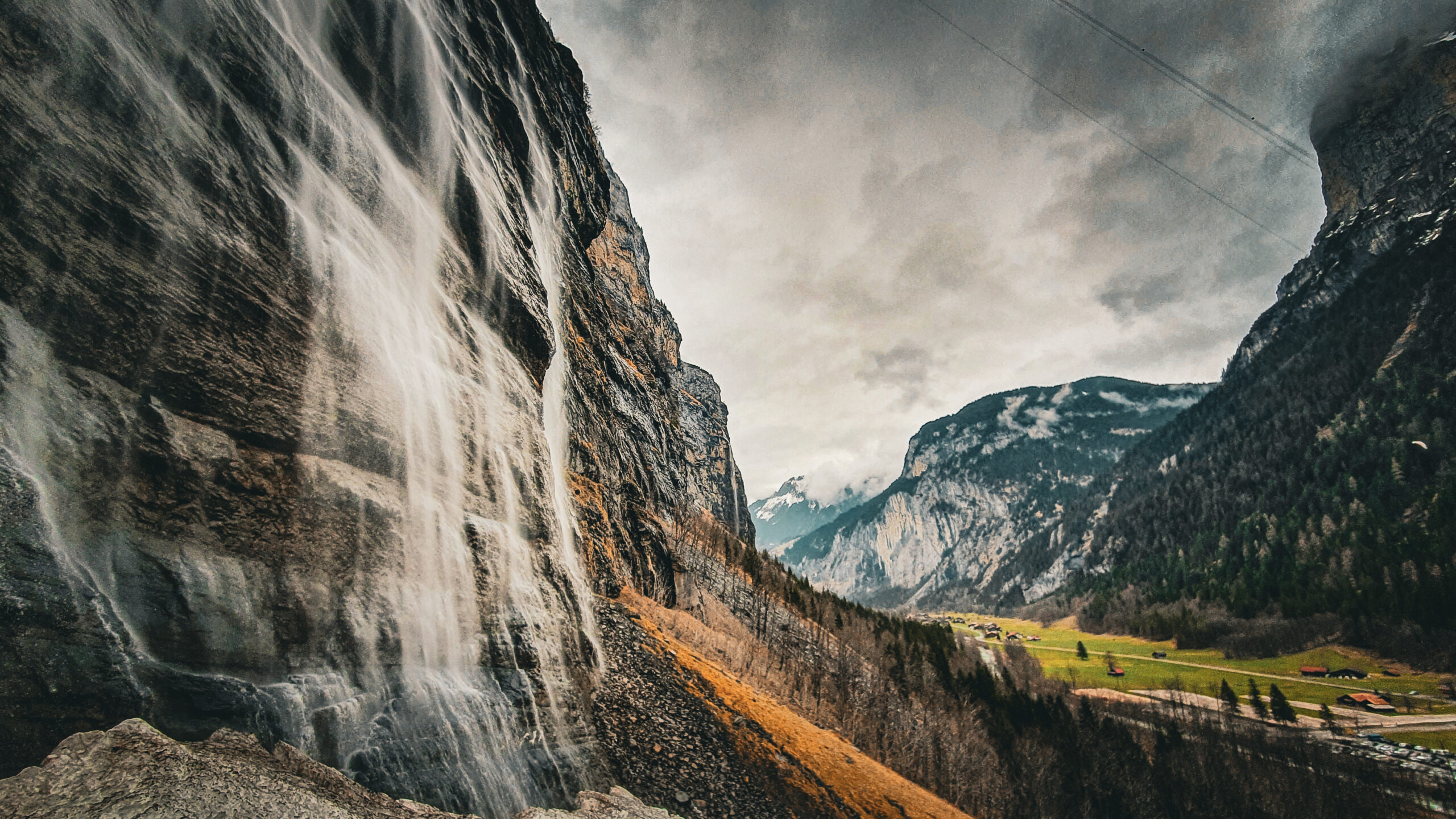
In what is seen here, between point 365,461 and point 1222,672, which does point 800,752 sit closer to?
point 365,461

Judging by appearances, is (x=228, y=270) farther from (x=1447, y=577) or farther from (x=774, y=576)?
(x=1447, y=577)

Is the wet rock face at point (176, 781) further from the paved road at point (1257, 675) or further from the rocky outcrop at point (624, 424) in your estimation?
the paved road at point (1257, 675)

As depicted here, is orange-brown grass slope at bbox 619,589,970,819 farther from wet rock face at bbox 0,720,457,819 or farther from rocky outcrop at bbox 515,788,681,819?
wet rock face at bbox 0,720,457,819

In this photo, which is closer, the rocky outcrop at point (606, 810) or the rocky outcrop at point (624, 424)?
the rocky outcrop at point (606, 810)

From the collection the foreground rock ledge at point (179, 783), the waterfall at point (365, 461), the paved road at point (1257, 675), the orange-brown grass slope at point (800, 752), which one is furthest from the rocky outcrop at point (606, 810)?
the paved road at point (1257, 675)

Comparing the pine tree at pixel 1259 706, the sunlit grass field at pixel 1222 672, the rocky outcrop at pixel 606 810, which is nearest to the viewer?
the rocky outcrop at pixel 606 810

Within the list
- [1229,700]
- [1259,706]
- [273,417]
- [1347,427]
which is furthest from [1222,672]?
[273,417]

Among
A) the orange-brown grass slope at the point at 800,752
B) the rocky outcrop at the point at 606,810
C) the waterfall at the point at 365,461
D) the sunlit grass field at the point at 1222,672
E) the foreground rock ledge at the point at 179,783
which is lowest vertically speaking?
the sunlit grass field at the point at 1222,672
